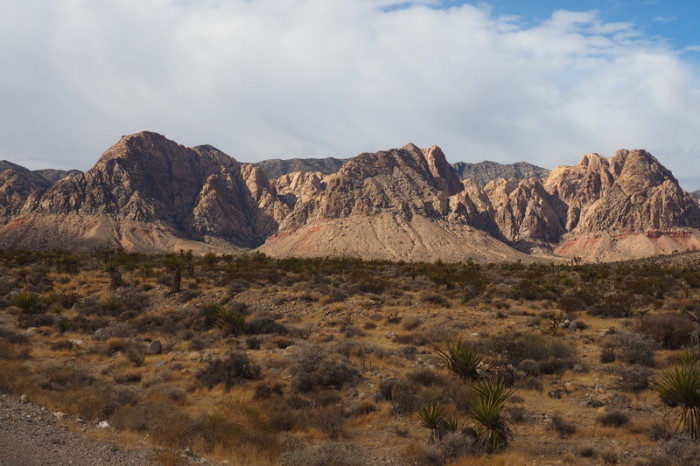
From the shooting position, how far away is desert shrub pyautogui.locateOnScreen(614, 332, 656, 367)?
47.7 ft

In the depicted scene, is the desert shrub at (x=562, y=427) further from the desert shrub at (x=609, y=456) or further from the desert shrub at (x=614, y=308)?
the desert shrub at (x=614, y=308)

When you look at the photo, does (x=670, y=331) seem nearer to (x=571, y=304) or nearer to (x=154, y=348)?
(x=571, y=304)

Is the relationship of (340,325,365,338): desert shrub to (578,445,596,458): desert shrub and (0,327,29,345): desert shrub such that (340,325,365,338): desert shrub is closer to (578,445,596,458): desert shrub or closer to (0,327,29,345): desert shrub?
(578,445,596,458): desert shrub

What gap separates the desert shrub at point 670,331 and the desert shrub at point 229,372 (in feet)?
46.5

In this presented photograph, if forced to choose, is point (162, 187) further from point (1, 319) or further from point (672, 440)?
point (672, 440)

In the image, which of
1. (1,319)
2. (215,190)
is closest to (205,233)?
(215,190)

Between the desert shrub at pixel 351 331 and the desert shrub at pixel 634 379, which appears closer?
the desert shrub at pixel 634 379

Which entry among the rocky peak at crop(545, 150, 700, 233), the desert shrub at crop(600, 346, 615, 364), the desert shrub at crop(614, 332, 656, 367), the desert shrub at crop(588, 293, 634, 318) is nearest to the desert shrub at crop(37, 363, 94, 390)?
the desert shrub at crop(600, 346, 615, 364)

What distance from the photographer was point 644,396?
1202 centimetres

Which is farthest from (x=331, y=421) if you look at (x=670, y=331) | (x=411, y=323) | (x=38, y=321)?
(x=38, y=321)

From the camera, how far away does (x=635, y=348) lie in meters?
15.3

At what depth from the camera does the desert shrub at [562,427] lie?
10.2 m

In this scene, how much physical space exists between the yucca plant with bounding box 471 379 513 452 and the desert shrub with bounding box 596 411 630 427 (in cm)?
242

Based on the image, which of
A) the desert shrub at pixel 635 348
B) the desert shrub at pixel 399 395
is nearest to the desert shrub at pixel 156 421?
the desert shrub at pixel 399 395
